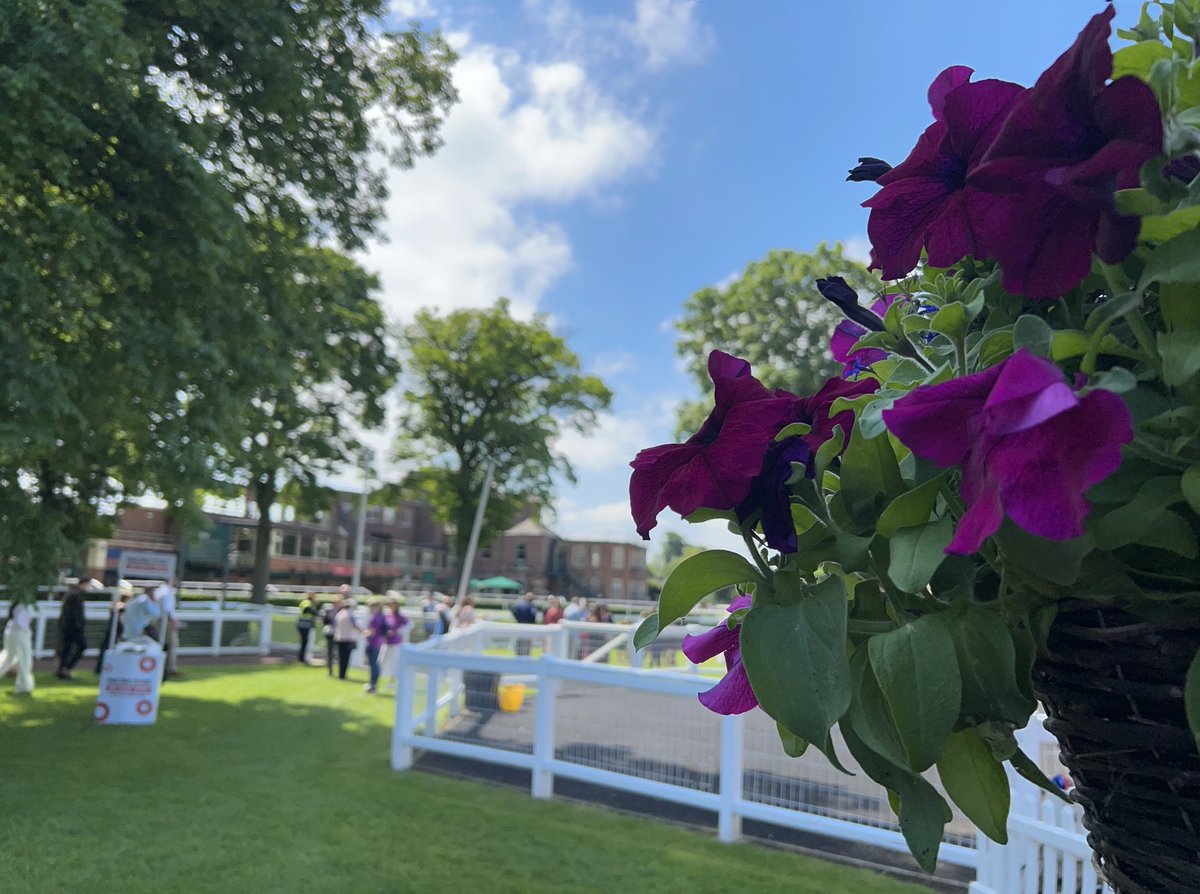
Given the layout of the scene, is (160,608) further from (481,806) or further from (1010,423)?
(1010,423)

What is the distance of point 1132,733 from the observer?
0.58m

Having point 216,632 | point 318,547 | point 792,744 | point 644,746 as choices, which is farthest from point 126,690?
point 318,547

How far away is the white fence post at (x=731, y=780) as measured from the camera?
6211 millimetres

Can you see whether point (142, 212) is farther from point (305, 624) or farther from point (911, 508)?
point (305, 624)

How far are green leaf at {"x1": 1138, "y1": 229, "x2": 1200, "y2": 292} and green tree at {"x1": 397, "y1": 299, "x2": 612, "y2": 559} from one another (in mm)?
34165

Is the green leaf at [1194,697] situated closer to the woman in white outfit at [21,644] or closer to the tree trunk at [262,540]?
the woman in white outfit at [21,644]

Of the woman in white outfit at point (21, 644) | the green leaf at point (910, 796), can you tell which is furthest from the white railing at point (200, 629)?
the green leaf at point (910, 796)

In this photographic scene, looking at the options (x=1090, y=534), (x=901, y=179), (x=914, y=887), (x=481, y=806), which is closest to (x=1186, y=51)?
(x=901, y=179)

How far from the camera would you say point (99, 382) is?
8.24 m

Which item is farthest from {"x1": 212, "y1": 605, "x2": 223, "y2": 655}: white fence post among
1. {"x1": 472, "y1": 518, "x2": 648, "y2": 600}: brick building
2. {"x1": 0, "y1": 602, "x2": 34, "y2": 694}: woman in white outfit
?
{"x1": 472, "y1": 518, "x2": 648, "y2": 600}: brick building

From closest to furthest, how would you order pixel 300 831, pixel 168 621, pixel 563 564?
1. pixel 300 831
2. pixel 168 621
3. pixel 563 564

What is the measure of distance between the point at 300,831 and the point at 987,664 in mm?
6522

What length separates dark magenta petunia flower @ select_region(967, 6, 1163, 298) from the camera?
22.0 inches

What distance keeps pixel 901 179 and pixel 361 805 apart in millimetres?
7183
